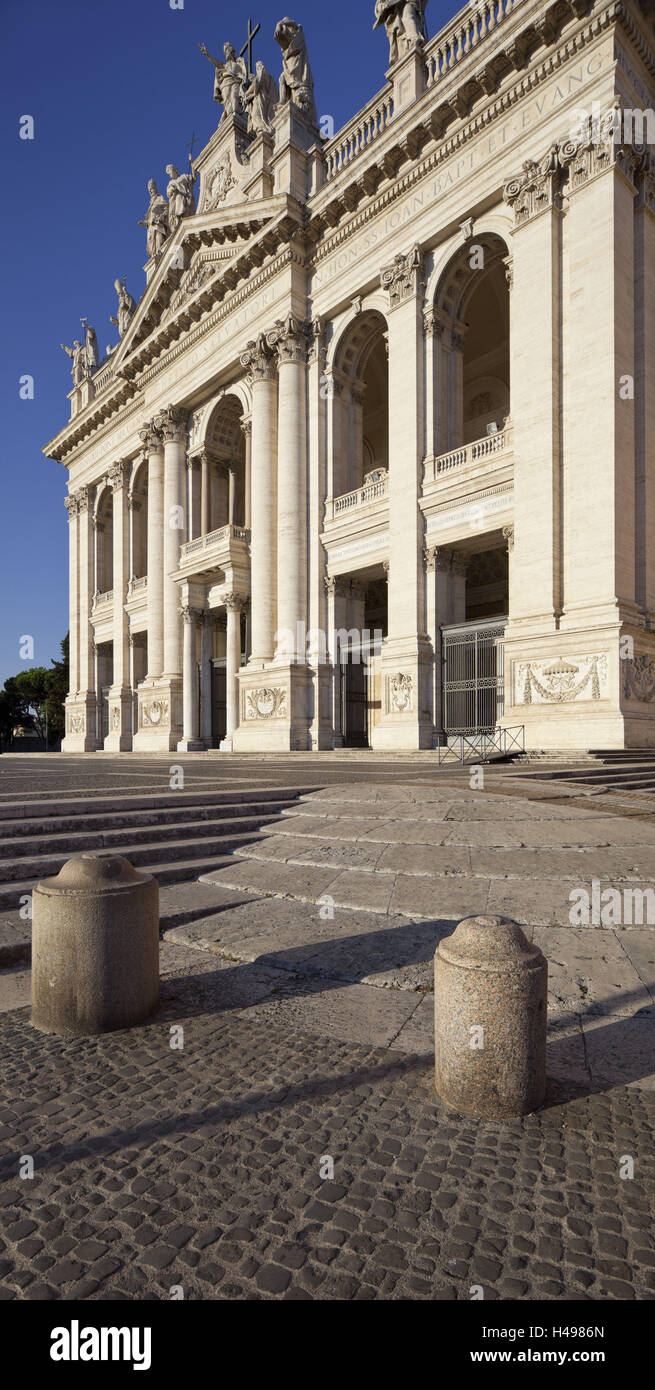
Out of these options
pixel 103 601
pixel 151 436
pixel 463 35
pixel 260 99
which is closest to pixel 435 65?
pixel 463 35

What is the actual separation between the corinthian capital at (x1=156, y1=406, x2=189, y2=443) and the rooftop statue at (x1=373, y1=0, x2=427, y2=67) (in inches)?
592

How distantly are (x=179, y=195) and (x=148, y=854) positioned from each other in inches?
1437

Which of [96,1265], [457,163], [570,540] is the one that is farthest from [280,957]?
[457,163]

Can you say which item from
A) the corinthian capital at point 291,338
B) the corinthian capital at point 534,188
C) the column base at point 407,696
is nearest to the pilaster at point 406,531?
the column base at point 407,696

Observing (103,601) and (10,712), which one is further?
(10,712)

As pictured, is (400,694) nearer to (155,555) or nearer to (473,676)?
(473,676)

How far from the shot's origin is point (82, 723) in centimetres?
4050

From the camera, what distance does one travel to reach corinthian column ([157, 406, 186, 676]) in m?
31.4

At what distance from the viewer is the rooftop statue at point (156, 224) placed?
3525cm

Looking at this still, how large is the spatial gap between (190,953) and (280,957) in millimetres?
749

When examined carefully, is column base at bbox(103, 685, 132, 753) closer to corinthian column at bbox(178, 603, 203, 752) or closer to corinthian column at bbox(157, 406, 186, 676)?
corinthian column at bbox(157, 406, 186, 676)

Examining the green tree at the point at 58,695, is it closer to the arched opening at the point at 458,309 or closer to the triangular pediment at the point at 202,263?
the triangular pediment at the point at 202,263

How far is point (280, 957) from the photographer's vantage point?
4.95 m

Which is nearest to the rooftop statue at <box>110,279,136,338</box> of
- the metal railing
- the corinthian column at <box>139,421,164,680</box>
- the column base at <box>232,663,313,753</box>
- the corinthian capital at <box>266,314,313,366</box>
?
the corinthian column at <box>139,421,164,680</box>
